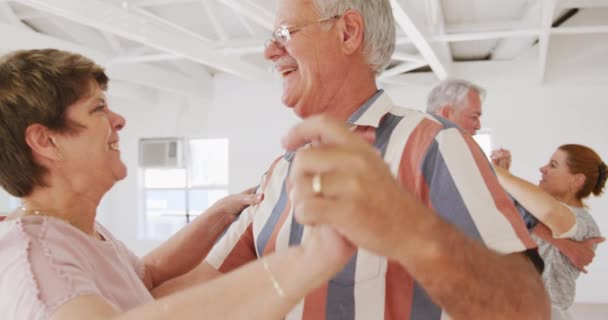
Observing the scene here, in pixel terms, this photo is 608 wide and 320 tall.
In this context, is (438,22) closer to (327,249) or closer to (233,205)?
(233,205)

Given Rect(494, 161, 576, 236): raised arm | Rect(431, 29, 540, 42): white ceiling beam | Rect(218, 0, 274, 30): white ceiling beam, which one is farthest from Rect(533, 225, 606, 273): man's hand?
Rect(431, 29, 540, 42): white ceiling beam

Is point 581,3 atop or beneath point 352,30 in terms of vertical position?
atop

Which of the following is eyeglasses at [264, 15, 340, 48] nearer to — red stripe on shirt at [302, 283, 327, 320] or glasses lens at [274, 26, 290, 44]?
glasses lens at [274, 26, 290, 44]

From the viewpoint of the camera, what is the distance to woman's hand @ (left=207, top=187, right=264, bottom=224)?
5.83 ft

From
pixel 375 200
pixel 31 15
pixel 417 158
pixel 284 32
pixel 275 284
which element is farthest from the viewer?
pixel 31 15

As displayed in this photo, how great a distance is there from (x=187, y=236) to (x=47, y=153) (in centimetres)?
66

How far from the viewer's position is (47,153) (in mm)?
1377

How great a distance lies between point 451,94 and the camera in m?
3.62

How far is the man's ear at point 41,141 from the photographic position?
1349 mm

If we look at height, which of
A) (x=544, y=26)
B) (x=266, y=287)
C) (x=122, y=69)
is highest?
(x=544, y=26)

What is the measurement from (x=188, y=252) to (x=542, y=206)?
1.85m

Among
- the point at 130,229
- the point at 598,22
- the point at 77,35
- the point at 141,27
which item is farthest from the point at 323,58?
the point at 130,229

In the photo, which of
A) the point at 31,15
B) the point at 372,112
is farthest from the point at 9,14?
the point at 372,112

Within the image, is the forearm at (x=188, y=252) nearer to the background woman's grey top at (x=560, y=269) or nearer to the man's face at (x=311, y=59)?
the man's face at (x=311, y=59)
